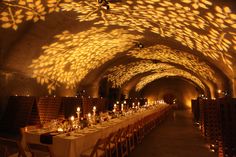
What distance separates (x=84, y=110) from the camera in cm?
1411

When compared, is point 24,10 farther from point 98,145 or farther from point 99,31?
point 98,145

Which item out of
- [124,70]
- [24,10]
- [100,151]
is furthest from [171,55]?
[100,151]

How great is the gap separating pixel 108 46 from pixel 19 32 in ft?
17.3

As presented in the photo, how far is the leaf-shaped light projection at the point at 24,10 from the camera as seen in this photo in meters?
7.11

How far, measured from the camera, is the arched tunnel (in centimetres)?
718

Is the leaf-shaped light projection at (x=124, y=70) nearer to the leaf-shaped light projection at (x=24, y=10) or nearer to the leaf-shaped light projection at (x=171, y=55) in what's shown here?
the leaf-shaped light projection at (x=171, y=55)

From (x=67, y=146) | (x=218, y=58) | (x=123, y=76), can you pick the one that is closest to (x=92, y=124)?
(x=67, y=146)

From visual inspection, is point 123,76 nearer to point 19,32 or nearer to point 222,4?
point 19,32

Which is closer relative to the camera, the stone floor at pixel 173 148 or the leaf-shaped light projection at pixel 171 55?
the stone floor at pixel 173 148

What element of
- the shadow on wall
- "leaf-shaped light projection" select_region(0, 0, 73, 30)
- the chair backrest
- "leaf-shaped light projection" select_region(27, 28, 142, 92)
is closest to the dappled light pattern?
"leaf-shaped light projection" select_region(0, 0, 73, 30)

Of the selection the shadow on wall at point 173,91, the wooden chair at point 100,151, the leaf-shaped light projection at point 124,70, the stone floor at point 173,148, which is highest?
the leaf-shaped light projection at point 124,70

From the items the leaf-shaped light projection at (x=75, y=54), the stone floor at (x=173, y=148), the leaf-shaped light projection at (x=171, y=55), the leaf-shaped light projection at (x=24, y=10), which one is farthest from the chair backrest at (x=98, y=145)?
the leaf-shaped light projection at (x=171, y=55)

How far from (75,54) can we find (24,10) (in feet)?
17.0

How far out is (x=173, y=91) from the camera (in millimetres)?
33719
